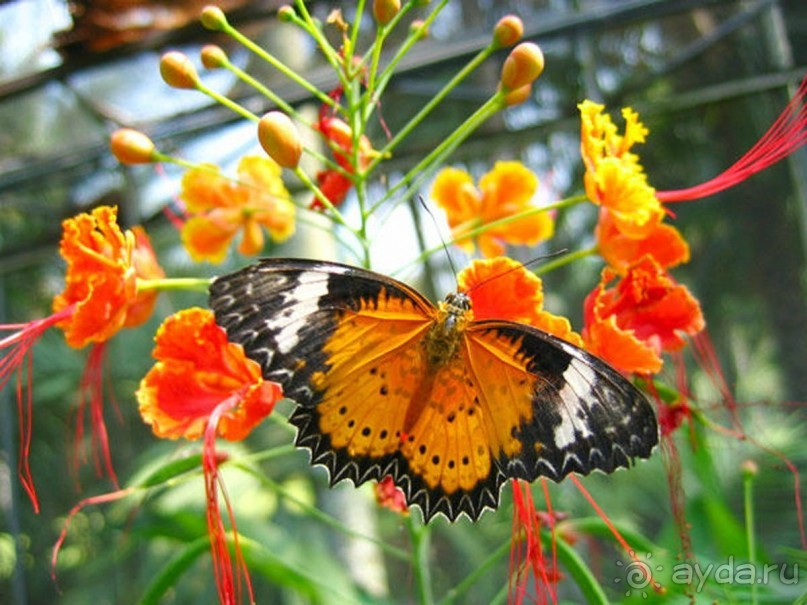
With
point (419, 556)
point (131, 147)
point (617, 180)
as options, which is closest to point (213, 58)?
point (131, 147)

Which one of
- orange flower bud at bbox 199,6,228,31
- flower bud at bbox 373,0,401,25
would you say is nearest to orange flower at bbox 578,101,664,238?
flower bud at bbox 373,0,401,25

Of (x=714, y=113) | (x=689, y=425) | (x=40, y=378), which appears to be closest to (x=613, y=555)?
(x=714, y=113)

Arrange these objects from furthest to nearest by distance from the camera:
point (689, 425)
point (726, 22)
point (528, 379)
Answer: point (726, 22) → point (689, 425) → point (528, 379)

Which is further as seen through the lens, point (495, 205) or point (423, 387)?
point (495, 205)

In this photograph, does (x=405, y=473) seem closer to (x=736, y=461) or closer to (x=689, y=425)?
(x=689, y=425)

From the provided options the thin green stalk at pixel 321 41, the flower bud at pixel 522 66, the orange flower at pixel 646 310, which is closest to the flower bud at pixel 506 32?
the flower bud at pixel 522 66

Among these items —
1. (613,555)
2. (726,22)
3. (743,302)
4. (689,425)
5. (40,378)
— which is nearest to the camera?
(689,425)

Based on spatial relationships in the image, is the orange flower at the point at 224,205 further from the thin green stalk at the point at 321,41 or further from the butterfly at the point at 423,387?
the butterfly at the point at 423,387

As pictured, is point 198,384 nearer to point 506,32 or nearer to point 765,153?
point 506,32
